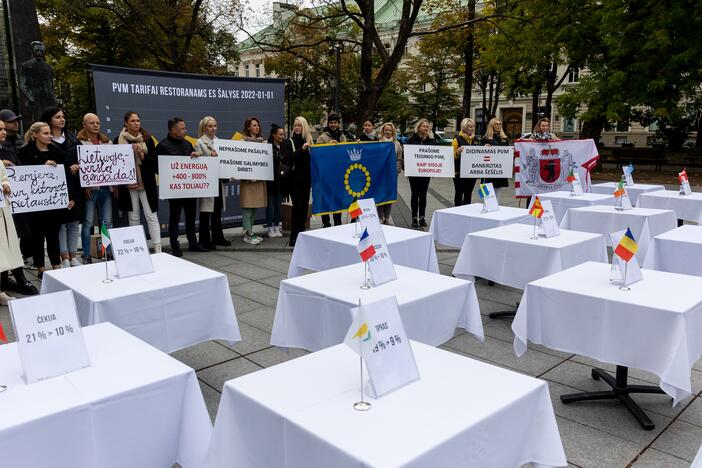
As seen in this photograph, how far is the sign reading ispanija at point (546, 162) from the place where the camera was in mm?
11477

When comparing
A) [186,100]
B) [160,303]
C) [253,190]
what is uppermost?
[186,100]

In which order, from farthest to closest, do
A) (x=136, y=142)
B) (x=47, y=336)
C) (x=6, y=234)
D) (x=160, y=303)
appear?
(x=136, y=142) → (x=6, y=234) → (x=160, y=303) → (x=47, y=336)

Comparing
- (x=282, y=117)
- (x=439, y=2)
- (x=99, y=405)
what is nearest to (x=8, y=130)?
(x=282, y=117)

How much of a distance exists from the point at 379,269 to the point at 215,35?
28568mm

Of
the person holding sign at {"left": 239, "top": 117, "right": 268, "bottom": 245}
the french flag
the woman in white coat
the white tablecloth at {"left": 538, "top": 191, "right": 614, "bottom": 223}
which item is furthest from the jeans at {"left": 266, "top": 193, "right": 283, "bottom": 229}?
the french flag

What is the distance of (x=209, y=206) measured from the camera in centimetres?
926

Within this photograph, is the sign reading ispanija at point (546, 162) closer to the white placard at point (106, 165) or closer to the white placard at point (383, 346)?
the white placard at point (106, 165)

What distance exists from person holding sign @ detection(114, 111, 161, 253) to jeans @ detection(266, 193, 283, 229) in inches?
86.0

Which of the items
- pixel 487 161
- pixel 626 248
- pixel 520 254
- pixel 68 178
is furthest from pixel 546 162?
pixel 68 178

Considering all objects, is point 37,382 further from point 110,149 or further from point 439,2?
point 439,2

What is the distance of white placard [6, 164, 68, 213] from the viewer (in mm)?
6703

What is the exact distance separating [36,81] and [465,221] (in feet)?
22.2

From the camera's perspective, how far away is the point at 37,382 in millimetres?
2588

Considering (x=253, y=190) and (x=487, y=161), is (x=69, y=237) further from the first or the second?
(x=487, y=161)
